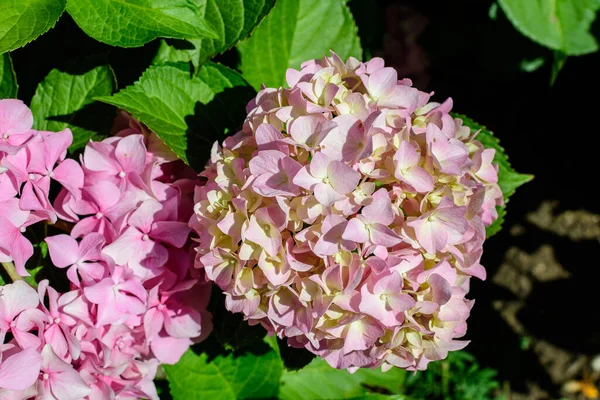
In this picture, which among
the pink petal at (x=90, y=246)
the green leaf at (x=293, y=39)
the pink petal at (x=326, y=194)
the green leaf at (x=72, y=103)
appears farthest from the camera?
the green leaf at (x=293, y=39)

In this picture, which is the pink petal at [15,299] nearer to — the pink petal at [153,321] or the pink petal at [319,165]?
the pink petal at [153,321]

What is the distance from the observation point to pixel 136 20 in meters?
0.84

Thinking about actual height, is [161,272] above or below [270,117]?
below

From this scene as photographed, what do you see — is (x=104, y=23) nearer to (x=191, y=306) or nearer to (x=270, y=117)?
(x=270, y=117)

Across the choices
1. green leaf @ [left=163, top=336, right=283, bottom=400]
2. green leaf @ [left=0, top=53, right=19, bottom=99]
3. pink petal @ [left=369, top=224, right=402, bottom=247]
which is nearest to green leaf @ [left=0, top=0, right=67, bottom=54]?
green leaf @ [left=0, top=53, right=19, bottom=99]

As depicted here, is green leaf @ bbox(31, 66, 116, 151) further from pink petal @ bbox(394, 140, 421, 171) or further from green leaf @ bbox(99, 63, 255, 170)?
pink petal @ bbox(394, 140, 421, 171)

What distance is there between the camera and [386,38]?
1.59 m

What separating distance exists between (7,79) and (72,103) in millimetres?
92

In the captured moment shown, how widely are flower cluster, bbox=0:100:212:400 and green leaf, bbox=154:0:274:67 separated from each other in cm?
14

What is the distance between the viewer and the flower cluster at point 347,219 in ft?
2.49

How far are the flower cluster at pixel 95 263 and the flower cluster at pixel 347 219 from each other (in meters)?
0.09

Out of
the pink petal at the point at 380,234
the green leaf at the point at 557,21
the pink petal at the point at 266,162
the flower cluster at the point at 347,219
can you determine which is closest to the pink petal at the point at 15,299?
the flower cluster at the point at 347,219

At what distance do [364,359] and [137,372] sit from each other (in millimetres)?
338

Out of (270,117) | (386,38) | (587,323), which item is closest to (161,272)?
(270,117)
